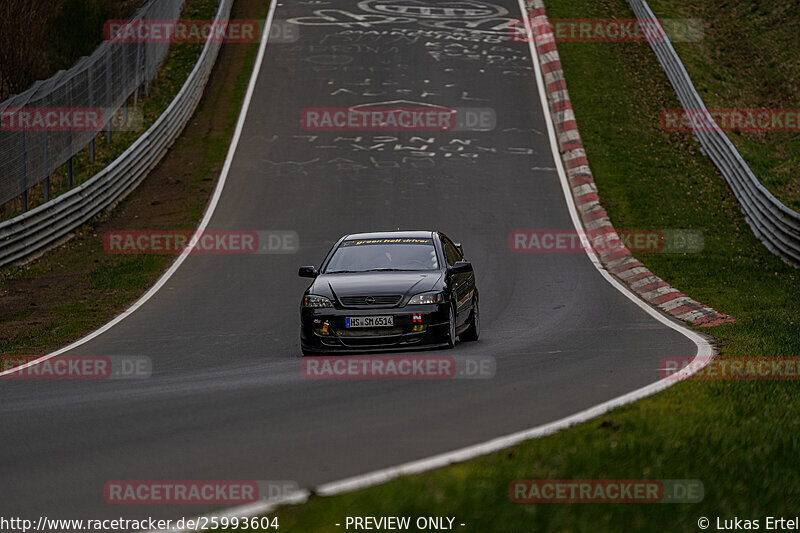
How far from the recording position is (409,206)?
2561 centimetres

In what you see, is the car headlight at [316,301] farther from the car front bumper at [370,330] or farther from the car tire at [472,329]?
the car tire at [472,329]

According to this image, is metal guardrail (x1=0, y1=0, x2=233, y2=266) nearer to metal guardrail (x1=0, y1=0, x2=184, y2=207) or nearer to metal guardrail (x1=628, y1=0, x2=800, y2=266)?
metal guardrail (x1=0, y1=0, x2=184, y2=207)

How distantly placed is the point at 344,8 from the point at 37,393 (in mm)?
37424

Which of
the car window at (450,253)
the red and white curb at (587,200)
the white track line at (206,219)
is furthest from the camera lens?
the red and white curb at (587,200)

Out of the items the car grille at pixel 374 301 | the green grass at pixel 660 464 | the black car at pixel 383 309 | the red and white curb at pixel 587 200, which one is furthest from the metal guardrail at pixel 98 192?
the green grass at pixel 660 464

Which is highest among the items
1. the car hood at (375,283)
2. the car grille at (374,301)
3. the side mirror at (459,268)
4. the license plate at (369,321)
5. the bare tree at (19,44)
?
the bare tree at (19,44)

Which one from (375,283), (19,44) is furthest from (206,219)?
(19,44)

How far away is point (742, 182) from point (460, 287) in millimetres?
14473

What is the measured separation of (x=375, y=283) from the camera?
12969 millimetres

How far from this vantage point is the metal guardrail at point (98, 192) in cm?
2122

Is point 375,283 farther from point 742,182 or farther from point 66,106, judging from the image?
point 742,182

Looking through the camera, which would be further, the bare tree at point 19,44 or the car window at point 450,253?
the bare tree at point 19,44

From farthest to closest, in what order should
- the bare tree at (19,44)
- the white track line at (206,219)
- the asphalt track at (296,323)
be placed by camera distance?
the bare tree at (19,44) → the white track line at (206,219) → the asphalt track at (296,323)

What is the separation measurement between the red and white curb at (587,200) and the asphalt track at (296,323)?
61 cm
